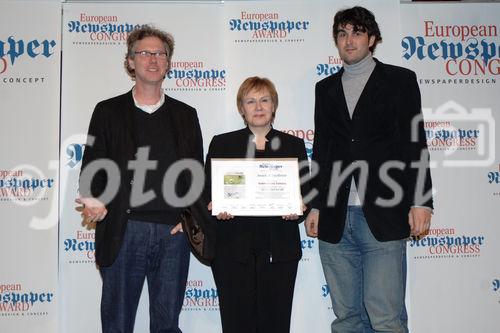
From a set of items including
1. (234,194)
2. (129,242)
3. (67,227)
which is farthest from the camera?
(67,227)

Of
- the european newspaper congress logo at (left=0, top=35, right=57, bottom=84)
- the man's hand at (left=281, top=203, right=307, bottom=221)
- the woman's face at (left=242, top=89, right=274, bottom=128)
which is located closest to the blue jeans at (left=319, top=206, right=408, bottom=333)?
the man's hand at (left=281, top=203, right=307, bottom=221)

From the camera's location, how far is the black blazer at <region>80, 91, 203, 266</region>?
2.78 meters

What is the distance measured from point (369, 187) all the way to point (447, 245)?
1362 millimetres

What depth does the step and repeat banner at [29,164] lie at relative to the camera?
364 cm

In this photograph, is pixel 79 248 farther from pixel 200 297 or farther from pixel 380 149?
pixel 380 149

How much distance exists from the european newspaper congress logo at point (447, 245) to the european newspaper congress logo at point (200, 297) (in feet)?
5.20

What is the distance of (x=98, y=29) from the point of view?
12.4 feet

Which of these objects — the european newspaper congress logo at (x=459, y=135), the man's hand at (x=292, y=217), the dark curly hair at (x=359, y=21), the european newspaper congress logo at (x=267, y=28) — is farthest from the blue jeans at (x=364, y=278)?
the european newspaper congress logo at (x=267, y=28)

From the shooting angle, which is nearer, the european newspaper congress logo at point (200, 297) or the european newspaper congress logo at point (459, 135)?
the european newspaper congress logo at point (200, 297)

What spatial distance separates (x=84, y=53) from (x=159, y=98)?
1.08 meters

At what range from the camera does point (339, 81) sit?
122 inches

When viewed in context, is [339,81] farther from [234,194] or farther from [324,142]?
[234,194]

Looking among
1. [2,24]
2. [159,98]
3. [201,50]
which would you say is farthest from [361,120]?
[2,24]

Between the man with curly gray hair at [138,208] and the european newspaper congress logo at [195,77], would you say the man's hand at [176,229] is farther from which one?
the european newspaper congress logo at [195,77]
